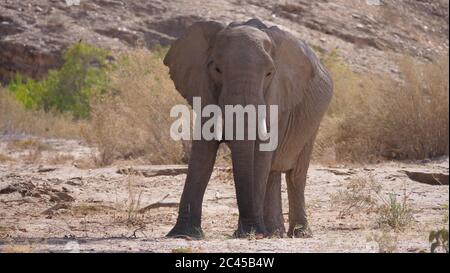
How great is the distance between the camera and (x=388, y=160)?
18594 mm

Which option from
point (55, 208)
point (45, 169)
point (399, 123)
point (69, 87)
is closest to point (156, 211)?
point (55, 208)

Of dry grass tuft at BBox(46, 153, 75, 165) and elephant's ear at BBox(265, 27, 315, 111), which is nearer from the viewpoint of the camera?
elephant's ear at BBox(265, 27, 315, 111)

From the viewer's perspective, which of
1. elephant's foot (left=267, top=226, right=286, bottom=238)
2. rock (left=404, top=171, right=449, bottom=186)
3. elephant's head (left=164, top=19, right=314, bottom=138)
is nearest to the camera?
elephant's head (left=164, top=19, right=314, bottom=138)

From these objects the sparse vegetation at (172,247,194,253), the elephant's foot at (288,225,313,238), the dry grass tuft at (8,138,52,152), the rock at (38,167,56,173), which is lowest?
the dry grass tuft at (8,138,52,152)

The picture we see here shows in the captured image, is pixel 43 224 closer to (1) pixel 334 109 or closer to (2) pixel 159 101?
(2) pixel 159 101

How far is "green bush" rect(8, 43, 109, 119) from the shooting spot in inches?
1075

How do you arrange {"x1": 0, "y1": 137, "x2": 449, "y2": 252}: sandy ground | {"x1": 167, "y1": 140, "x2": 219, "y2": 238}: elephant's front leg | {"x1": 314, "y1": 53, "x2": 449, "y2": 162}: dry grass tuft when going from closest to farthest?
{"x1": 0, "y1": 137, "x2": 449, "y2": 252}: sandy ground < {"x1": 167, "y1": 140, "x2": 219, "y2": 238}: elephant's front leg < {"x1": 314, "y1": 53, "x2": 449, "y2": 162}: dry grass tuft

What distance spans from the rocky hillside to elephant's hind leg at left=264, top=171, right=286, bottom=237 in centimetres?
1935

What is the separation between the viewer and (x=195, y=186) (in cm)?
1009

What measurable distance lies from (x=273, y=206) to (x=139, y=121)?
7.57m

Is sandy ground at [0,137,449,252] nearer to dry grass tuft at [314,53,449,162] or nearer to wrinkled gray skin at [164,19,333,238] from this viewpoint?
wrinkled gray skin at [164,19,333,238]

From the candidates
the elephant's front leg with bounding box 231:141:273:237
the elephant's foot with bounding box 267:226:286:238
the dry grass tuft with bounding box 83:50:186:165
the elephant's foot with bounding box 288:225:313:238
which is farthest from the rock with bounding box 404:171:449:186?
the elephant's front leg with bounding box 231:141:273:237

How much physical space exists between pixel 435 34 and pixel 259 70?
72.6ft
